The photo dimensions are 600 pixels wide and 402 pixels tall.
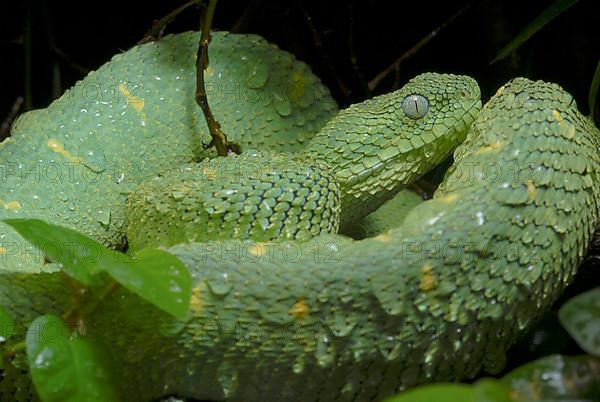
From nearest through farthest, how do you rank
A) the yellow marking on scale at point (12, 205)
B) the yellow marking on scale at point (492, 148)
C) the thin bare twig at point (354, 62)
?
the yellow marking on scale at point (492, 148), the yellow marking on scale at point (12, 205), the thin bare twig at point (354, 62)

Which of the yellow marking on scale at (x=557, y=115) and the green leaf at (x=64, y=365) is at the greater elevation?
the yellow marking on scale at (x=557, y=115)

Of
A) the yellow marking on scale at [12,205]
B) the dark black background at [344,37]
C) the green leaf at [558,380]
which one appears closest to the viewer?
the green leaf at [558,380]

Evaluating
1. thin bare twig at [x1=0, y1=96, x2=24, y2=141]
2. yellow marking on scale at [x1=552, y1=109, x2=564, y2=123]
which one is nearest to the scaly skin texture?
thin bare twig at [x1=0, y1=96, x2=24, y2=141]

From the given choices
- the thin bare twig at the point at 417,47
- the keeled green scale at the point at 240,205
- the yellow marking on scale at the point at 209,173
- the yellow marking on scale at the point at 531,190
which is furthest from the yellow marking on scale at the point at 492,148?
the thin bare twig at the point at 417,47

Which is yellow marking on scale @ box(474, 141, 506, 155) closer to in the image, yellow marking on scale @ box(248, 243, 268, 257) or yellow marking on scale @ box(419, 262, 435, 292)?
yellow marking on scale @ box(419, 262, 435, 292)

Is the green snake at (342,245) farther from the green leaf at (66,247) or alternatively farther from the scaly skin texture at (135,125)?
the green leaf at (66,247)

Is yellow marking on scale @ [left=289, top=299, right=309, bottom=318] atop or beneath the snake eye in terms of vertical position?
beneath

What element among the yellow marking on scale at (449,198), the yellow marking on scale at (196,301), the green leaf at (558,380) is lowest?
the green leaf at (558,380)

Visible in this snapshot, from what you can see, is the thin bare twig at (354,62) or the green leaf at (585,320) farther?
the thin bare twig at (354,62)

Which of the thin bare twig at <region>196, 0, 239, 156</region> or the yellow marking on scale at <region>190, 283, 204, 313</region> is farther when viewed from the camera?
the thin bare twig at <region>196, 0, 239, 156</region>
